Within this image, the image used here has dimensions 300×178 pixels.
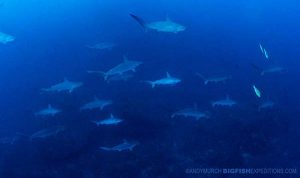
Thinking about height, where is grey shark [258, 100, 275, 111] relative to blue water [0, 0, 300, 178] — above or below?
above

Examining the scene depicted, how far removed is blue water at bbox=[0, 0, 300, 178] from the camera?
13438mm

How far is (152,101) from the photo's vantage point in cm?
1672

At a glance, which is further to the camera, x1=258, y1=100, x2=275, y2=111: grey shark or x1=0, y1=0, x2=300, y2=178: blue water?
x1=258, y1=100, x2=275, y2=111: grey shark

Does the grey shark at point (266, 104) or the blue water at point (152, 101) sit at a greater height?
the grey shark at point (266, 104)

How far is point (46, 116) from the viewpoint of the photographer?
17.2 metres

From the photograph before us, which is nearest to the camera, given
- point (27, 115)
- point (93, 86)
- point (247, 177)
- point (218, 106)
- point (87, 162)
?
point (247, 177)

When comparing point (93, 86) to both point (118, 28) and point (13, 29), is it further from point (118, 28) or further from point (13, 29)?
point (13, 29)

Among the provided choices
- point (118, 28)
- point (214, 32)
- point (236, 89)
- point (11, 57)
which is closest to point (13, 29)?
point (11, 57)

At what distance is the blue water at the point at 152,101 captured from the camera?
13.4 metres

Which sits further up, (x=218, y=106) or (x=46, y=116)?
(x=218, y=106)

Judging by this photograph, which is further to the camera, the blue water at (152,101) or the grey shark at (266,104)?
the grey shark at (266,104)

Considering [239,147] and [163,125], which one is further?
[163,125]

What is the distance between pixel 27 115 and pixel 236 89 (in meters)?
10.9

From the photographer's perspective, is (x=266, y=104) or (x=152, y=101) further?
(x=152, y=101)
